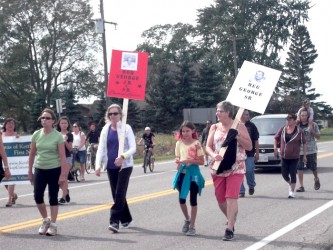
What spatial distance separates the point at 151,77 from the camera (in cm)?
7031

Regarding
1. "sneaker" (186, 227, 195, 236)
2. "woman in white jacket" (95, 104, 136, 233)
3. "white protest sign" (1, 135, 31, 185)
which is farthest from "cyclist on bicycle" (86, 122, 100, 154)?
"sneaker" (186, 227, 195, 236)

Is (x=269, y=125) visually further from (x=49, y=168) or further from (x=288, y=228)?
(x=49, y=168)

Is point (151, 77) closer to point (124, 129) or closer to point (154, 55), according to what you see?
point (154, 55)

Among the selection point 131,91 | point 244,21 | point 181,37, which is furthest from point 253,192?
point 181,37

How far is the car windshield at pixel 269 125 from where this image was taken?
72.5 ft

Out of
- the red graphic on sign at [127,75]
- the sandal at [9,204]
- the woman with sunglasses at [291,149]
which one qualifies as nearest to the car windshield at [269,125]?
the woman with sunglasses at [291,149]

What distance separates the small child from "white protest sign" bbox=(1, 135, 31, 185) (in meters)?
5.65

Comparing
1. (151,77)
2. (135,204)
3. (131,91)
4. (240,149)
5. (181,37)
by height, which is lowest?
(135,204)

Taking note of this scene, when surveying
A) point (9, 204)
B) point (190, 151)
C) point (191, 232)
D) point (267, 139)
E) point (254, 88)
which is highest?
point (254, 88)

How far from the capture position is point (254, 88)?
32.3 feet

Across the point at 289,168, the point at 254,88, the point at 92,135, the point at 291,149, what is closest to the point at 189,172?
the point at 254,88

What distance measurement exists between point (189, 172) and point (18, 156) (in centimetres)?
636

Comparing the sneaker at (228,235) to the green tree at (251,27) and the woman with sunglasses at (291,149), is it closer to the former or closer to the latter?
the woman with sunglasses at (291,149)

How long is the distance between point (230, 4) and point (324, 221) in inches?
2264
